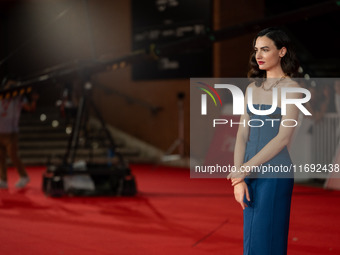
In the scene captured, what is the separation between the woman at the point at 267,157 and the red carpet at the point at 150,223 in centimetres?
183

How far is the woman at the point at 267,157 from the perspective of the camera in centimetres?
254

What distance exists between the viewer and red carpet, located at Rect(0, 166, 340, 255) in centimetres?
464

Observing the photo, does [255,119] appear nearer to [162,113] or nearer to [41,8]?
[162,113]

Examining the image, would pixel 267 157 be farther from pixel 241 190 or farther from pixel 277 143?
pixel 241 190

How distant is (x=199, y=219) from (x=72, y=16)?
1058 centimetres

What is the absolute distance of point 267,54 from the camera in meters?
2.55

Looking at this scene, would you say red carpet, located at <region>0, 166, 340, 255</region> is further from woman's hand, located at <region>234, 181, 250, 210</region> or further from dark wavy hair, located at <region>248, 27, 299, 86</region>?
dark wavy hair, located at <region>248, 27, 299, 86</region>

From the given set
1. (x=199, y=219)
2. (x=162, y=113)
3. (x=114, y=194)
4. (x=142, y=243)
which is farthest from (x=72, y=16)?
(x=142, y=243)

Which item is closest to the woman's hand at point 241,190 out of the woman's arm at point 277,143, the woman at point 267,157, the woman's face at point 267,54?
the woman at point 267,157

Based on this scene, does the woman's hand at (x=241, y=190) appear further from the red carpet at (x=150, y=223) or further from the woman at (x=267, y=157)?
the red carpet at (x=150, y=223)

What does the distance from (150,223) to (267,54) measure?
3.59m

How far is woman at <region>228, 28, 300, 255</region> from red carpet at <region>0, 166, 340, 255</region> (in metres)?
1.83

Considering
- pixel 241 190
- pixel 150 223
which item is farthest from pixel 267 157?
pixel 150 223

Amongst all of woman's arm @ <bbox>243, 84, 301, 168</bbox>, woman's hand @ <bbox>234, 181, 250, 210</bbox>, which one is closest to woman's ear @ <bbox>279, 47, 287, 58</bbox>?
woman's arm @ <bbox>243, 84, 301, 168</bbox>
